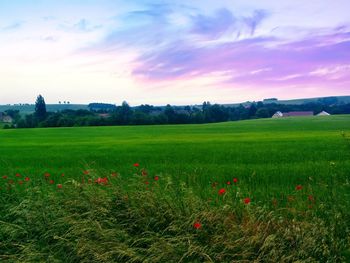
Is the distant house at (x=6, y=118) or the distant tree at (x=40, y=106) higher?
the distant tree at (x=40, y=106)

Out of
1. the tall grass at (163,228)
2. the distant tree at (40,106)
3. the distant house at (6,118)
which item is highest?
the distant tree at (40,106)

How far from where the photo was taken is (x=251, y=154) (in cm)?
1797

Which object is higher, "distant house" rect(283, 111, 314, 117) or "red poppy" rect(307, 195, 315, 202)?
"red poppy" rect(307, 195, 315, 202)

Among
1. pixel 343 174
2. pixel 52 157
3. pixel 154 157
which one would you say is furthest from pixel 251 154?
pixel 52 157

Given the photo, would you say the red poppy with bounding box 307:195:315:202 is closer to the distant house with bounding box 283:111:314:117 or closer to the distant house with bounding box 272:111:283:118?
the distant house with bounding box 272:111:283:118

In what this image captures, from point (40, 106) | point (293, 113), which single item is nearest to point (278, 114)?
point (293, 113)

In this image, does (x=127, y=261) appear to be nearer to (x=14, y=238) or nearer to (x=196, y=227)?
(x=196, y=227)

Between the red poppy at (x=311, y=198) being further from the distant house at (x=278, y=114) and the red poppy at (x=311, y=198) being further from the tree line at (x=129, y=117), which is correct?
the distant house at (x=278, y=114)

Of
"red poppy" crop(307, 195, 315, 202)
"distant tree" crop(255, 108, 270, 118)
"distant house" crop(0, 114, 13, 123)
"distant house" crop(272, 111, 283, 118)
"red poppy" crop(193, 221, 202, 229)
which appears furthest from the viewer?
"distant house" crop(0, 114, 13, 123)

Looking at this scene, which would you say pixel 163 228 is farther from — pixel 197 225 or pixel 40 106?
pixel 40 106

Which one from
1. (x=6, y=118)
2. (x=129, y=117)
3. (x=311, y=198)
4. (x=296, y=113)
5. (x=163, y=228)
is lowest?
(x=296, y=113)

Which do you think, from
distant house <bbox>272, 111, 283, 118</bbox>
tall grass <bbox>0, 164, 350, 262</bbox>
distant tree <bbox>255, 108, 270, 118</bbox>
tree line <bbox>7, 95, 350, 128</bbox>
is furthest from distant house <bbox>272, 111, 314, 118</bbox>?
tall grass <bbox>0, 164, 350, 262</bbox>

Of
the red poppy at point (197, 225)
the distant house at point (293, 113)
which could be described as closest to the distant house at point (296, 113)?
the distant house at point (293, 113)

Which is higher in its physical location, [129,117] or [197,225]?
[129,117]
